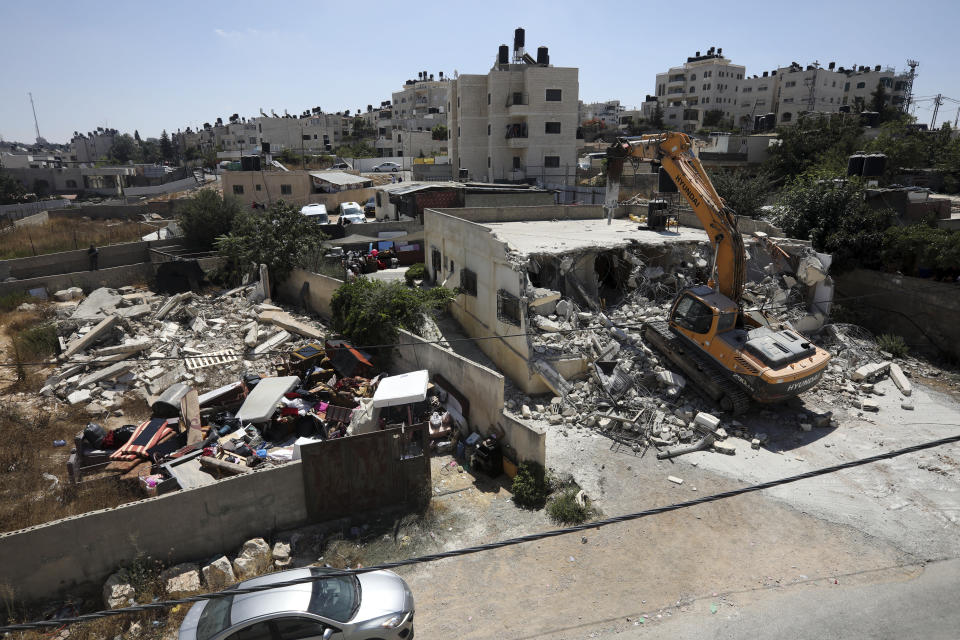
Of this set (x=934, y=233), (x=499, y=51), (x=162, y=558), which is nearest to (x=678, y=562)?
(x=162, y=558)

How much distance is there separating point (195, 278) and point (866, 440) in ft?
77.5

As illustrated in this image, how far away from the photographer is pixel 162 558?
8.57 metres

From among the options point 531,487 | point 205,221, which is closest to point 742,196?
point 531,487

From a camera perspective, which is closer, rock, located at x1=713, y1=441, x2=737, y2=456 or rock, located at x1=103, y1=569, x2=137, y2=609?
rock, located at x1=103, y1=569, x2=137, y2=609

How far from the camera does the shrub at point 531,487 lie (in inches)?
386

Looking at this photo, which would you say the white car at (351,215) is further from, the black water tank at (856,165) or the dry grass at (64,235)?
the black water tank at (856,165)

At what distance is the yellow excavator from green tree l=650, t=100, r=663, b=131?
177 feet

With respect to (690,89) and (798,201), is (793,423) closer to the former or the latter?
(798,201)

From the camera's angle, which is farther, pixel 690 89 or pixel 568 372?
pixel 690 89

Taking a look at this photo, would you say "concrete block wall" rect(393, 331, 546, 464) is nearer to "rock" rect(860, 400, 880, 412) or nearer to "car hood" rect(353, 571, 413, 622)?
"car hood" rect(353, 571, 413, 622)

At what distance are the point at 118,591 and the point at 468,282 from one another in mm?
12165

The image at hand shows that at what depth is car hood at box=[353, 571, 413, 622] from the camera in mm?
6531

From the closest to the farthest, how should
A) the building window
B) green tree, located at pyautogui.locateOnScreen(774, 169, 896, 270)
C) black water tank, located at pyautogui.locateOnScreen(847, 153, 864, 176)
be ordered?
1. green tree, located at pyautogui.locateOnScreen(774, 169, 896, 270)
2. the building window
3. black water tank, located at pyautogui.locateOnScreen(847, 153, 864, 176)

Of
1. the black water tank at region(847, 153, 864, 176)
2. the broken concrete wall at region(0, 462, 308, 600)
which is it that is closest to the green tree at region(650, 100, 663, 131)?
the black water tank at region(847, 153, 864, 176)
